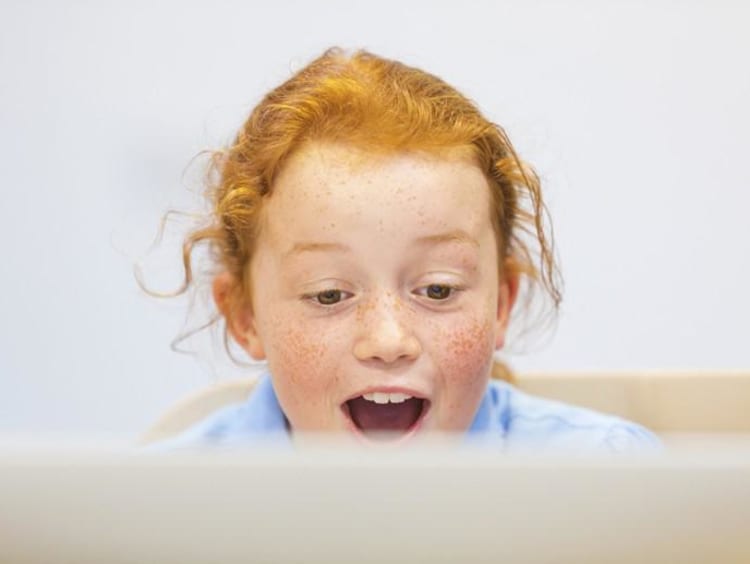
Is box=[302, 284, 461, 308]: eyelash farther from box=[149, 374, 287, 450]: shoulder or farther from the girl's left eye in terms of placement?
box=[149, 374, 287, 450]: shoulder

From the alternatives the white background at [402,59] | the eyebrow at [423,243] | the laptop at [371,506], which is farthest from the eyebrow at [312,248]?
the white background at [402,59]

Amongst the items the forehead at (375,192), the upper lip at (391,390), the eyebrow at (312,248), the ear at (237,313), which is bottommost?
the upper lip at (391,390)

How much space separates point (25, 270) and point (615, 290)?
2.68ft

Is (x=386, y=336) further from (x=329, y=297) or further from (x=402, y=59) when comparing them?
(x=402, y=59)

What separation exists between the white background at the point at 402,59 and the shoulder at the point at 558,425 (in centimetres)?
66

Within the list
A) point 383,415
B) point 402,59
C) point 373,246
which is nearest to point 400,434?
point 383,415

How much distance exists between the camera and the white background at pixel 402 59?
173 centimetres

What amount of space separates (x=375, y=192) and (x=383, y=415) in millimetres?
152

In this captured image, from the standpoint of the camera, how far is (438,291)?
0.85 meters

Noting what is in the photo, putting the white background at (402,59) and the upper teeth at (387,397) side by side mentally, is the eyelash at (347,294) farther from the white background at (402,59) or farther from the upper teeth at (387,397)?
the white background at (402,59)

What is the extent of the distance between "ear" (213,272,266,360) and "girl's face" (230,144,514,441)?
7 centimetres

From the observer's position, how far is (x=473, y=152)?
899 millimetres

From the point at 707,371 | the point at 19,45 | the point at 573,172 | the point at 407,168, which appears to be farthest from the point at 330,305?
the point at 19,45

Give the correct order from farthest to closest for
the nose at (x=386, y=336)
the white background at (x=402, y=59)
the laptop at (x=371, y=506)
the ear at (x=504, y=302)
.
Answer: the white background at (x=402, y=59) < the ear at (x=504, y=302) < the nose at (x=386, y=336) < the laptop at (x=371, y=506)
